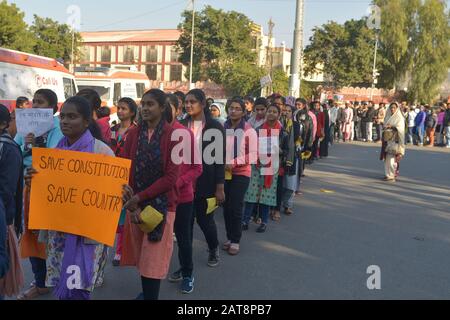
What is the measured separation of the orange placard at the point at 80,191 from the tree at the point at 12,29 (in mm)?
28336

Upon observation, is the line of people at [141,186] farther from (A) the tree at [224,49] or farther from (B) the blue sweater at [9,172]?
(A) the tree at [224,49]

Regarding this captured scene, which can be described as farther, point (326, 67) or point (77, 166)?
point (326, 67)

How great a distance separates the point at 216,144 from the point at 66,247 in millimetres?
1863

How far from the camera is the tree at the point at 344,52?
44.1 metres

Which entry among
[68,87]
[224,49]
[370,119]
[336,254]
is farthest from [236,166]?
[224,49]

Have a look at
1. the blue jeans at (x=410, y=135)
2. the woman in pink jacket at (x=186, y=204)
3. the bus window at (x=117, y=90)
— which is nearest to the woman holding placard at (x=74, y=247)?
the woman in pink jacket at (x=186, y=204)

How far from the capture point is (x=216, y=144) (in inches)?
182

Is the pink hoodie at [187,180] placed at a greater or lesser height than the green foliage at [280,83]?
lesser

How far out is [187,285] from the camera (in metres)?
A: 4.24

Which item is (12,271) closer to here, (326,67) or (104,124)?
(104,124)

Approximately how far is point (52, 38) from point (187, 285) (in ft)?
123

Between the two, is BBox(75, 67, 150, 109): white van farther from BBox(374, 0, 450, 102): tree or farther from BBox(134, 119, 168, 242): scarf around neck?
BBox(374, 0, 450, 102): tree
